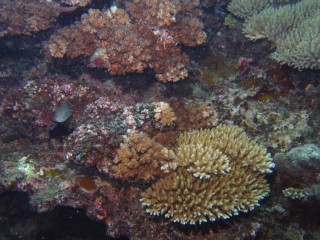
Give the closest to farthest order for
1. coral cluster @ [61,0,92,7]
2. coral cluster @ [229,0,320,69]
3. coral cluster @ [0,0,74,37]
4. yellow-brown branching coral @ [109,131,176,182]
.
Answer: yellow-brown branching coral @ [109,131,176,182]
coral cluster @ [229,0,320,69]
coral cluster @ [0,0,74,37]
coral cluster @ [61,0,92,7]

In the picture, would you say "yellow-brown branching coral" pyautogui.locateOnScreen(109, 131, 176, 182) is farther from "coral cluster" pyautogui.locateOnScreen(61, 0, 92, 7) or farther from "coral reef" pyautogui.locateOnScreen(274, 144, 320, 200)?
"coral cluster" pyautogui.locateOnScreen(61, 0, 92, 7)

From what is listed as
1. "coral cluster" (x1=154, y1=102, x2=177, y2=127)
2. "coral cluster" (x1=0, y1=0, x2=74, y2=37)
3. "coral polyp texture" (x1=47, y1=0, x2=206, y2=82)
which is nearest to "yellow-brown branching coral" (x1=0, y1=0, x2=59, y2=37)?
"coral cluster" (x1=0, y1=0, x2=74, y2=37)

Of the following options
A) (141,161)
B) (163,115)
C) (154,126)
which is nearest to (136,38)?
(163,115)

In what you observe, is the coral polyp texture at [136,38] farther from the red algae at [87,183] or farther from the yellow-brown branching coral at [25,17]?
the red algae at [87,183]

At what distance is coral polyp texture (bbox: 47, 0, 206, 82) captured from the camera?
246 inches

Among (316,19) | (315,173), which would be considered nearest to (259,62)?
(316,19)

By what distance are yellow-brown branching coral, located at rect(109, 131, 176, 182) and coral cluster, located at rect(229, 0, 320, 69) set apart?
3.56m

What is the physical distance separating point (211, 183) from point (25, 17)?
7.13 metres

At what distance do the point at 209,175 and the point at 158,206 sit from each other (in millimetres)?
976

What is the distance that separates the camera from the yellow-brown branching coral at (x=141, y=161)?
176 inches

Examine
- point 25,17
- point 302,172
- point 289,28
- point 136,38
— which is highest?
point 289,28

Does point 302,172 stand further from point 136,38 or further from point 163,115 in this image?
point 136,38

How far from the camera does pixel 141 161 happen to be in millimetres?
4523

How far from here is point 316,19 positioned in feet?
20.8
